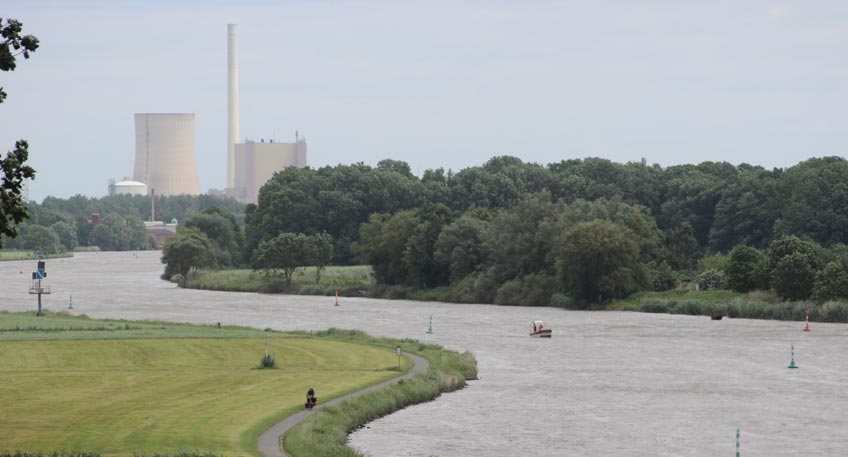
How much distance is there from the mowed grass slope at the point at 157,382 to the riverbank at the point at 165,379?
0.05m

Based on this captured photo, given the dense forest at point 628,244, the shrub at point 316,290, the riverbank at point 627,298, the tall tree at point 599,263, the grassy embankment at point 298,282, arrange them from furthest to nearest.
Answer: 1. the grassy embankment at point 298,282
2. the shrub at point 316,290
3. the tall tree at point 599,263
4. the dense forest at point 628,244
5. the riverbank at point 627,298

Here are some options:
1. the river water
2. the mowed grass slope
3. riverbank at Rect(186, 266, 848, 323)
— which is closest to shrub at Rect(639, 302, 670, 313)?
riverbank at Rect(186, 266, 848, 323)

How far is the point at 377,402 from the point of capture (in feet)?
194

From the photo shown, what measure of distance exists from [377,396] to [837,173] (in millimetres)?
105495

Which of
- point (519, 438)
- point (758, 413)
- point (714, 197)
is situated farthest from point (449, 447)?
point (714, 197)

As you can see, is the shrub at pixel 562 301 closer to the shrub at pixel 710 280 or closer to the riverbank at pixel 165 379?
the shrub at pixel 710 280

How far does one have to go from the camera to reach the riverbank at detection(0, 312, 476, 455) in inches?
1892

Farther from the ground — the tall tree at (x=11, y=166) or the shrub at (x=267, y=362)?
the tall tree at (x=11, y=166)

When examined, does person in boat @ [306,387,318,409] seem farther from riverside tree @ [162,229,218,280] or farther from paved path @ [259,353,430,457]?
riverside tree @ [162,229,218,280]

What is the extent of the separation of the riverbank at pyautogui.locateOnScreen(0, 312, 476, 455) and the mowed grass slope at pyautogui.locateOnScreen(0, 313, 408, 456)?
0.17ft

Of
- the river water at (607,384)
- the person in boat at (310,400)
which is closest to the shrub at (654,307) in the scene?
the river water at (607,384)

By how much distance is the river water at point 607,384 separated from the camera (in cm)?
5322

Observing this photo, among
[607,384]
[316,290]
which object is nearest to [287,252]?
[316,290]

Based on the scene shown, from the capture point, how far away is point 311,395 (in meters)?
55.8
